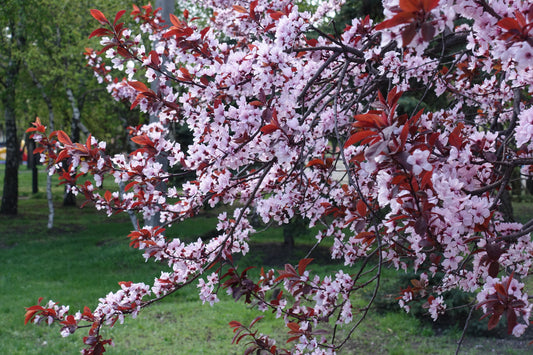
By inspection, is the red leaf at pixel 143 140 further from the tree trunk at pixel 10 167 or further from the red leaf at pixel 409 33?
the tree trunk at pixel 10 167

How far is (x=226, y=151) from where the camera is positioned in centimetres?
227

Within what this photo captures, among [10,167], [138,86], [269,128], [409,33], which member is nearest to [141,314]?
[138,86]

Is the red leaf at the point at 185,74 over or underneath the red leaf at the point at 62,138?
over

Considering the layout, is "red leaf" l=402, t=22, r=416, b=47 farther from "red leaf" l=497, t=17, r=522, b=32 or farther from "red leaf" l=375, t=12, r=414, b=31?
"red leaf" l=497, t=17, r=522, b=32

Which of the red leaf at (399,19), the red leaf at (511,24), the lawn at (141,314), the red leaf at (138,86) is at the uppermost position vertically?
the red leaf at (511,24)

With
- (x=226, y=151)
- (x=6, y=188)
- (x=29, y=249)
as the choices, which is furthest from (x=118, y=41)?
(x=6, y=188)

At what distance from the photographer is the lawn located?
203 inches

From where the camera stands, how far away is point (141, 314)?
651 centimetres

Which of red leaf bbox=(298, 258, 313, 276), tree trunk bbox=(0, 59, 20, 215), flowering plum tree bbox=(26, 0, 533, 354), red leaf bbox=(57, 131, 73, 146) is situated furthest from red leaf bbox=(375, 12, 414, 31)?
tree trunk bbox=(0, 59, 20, 215)

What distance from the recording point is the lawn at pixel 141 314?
5.15 m

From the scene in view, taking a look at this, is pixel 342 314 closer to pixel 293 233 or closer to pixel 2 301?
pixel 2 301

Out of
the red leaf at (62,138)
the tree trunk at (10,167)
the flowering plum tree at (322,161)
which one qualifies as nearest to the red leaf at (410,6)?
the flowering plum tree at (322,161)

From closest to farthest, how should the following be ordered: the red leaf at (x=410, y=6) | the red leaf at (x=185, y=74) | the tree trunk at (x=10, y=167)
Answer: the red leaf at (x=410, y=6) → the red leaf at (x=185, y=74) → the tree trunk at (x=10, y=167)

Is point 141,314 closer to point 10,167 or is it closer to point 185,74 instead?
point 185,74
